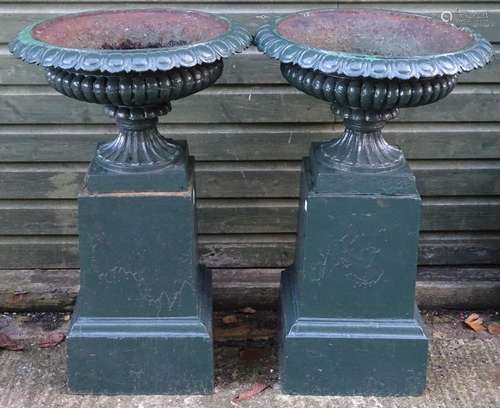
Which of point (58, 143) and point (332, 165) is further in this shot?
point (58, 143)

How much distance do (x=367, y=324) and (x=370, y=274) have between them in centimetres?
24

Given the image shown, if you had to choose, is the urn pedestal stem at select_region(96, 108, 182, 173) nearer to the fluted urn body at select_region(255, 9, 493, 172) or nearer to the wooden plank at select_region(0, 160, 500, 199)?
the fluted urn body at select_region(255, 9, 493, 172)

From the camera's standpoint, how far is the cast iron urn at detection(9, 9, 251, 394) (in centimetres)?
299

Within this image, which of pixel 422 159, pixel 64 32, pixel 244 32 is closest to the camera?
pixel 244 32

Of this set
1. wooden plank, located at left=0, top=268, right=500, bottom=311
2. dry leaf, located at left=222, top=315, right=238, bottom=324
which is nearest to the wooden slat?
wooden plank, located at left=0, top=268, right=500, bottom=311

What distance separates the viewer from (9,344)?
3959mm

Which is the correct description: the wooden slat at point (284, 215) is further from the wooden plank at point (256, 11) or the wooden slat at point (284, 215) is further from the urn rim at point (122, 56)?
the urn rim at point (122, 56)

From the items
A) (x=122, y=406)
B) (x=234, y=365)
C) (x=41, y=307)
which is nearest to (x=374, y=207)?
(x=234, y=365)

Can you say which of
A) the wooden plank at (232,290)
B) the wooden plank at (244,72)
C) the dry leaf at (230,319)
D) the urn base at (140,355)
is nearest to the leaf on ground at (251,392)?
the urn base at (140,355)

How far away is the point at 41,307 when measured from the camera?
14.0ft

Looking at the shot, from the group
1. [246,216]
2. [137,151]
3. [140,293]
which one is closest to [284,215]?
[246,216]

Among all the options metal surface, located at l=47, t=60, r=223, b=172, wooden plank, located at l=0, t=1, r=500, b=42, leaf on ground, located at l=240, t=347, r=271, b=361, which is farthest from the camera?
leaf on ground, located at l=240, t=347, r=271, b=361

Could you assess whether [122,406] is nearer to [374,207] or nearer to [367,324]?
[367,324]

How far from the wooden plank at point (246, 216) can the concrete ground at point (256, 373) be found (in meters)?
0.46
